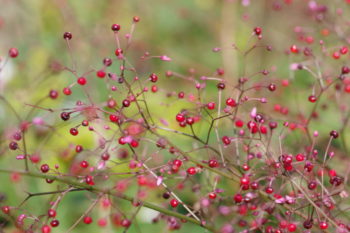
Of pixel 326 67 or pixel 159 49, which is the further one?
pixel 159 49

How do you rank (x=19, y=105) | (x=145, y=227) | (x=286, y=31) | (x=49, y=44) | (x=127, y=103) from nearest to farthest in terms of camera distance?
(x=127, y=103), (x=145, y=227), (x=19, y=105), (x=49, y=44), (x=286, y=31)

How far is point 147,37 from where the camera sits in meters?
3.39

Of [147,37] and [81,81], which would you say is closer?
[81,81]

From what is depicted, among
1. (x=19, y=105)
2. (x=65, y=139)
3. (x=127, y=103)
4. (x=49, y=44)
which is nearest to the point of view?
(x=127, y=103)

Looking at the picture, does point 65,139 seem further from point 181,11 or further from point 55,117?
point 181,11

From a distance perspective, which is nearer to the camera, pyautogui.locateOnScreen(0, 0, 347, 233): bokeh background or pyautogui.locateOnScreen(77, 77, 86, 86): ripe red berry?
pyautogui.locateOnScreen(77, 77, 86, 86): ripe red berry

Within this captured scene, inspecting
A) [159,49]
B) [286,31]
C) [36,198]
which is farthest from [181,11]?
[36,198]

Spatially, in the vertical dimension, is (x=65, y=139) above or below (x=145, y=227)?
above

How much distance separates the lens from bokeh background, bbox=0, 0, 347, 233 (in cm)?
278

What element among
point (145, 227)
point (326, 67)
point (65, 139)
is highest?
point (326, 67)

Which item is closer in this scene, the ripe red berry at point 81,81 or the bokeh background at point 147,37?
the ripe red berry at point 81,81

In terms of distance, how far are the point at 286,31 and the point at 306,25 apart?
0.14 metres

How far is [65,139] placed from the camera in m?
2.43

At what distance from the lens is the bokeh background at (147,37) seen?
278cm
